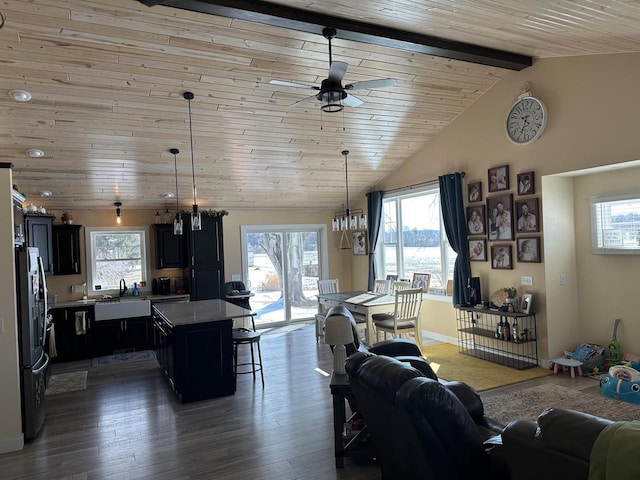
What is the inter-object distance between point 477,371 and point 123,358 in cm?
500

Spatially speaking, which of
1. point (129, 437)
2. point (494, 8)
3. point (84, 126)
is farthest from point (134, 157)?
point (494, 8)

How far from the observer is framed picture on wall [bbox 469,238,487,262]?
6.11m

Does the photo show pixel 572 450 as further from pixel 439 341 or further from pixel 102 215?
pixel 102 215

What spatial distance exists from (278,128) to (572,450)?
4.94 m

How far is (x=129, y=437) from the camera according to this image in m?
3.84

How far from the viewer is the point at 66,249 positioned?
6.98 m

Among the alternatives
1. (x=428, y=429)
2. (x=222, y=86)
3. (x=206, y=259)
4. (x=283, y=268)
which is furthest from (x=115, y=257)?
(x=428, y=429)

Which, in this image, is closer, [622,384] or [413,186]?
[622,384]

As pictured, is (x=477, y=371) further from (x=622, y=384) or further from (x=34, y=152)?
(x=34, y=152)

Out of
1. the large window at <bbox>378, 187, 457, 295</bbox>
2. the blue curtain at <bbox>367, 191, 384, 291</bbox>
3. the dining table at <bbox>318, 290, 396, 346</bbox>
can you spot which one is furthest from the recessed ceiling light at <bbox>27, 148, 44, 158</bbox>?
the large window at <bbox>378, 187, 457, 295</bbox>

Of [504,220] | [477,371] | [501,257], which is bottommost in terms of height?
[477,371]

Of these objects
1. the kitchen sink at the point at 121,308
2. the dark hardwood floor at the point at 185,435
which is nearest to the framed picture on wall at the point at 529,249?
the dark hardwood floor at the point at 185,435

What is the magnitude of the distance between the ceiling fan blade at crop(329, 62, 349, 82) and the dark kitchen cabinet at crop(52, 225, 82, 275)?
5462mm

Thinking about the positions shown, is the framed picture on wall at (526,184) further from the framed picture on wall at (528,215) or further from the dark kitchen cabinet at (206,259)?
the dark kitchen cabinet at (206,259)
